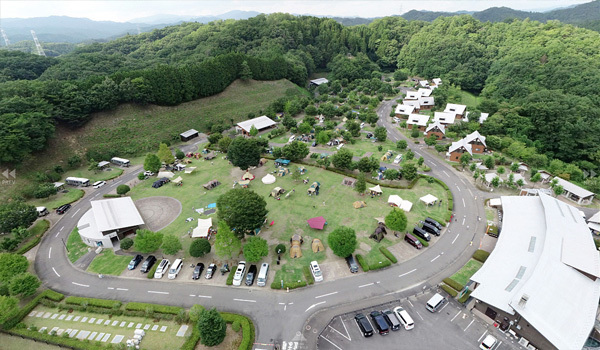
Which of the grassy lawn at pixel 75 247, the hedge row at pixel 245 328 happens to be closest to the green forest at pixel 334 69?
the grassy lawn at pixel 75 247

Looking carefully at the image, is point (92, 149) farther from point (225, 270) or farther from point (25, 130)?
point (225, 270)

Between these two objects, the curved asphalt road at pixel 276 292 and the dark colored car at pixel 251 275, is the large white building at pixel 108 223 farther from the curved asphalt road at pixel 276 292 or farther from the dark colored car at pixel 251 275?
the dark colored car at pixel 251 275

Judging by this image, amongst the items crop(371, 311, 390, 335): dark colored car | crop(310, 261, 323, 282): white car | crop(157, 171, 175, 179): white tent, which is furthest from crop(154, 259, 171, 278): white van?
crop(371, 311, 390, 335): dark colored car

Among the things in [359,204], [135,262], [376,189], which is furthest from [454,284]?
[135,262]

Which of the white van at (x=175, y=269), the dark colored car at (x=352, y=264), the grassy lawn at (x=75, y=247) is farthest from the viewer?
the grassy lawn at (x=75, y=247)

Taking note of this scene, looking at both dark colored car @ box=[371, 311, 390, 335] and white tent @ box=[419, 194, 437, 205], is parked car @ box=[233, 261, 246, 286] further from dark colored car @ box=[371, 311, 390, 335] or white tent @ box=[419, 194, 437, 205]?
white tent @ box=[419, 194, 437, 205]
